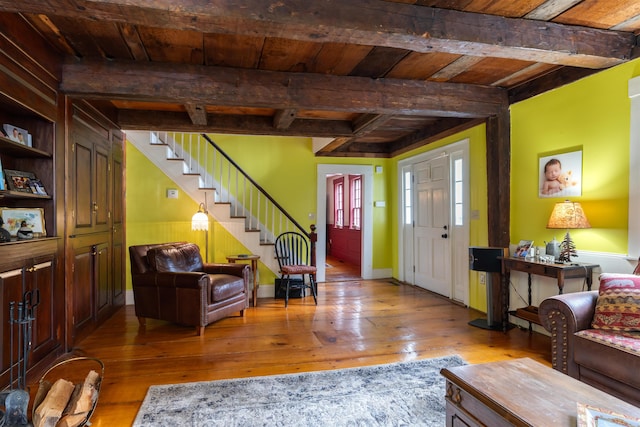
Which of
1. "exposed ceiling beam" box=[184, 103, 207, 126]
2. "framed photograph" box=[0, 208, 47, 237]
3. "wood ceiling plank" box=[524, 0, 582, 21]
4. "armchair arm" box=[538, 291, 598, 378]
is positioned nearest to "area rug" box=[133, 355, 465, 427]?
"armchair arm" box=[538, 291, 598, 378]

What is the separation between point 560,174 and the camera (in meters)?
3.29

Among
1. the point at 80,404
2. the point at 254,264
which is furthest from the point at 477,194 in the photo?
the point at 80,404

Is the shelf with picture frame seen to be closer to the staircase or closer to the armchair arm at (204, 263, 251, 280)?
the armchair arm at (204, 263, 251, 280)

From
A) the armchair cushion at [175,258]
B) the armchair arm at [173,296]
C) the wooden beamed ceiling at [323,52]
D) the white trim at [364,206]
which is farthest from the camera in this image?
the white trim at [364,206]

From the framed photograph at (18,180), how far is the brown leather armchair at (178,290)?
1348mm

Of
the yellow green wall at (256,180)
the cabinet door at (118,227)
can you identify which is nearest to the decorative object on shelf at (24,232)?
the cabinet door at (118,227)

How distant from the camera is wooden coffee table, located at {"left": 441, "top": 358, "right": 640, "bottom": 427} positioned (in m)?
1.35

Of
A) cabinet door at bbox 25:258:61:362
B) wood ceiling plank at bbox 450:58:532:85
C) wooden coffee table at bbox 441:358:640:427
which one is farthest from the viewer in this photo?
wood ceiling plank at bbox 450:58:532:85

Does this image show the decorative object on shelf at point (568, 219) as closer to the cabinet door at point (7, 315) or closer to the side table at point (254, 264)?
the side table at point (254, 264)

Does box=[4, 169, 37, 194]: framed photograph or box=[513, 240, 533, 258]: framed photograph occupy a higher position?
box=[4, 169, 37, 194]: framed photograph

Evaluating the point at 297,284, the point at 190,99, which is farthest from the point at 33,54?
the point at 297,284

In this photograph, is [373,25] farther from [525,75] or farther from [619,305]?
[619,305]

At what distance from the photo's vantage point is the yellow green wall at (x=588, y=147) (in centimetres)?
281

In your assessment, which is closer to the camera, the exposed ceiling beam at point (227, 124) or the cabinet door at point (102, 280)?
the cabinet door at point (102, 280)
